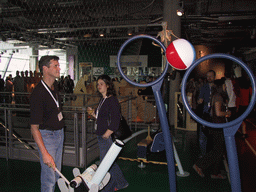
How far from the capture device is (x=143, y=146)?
3.29 m

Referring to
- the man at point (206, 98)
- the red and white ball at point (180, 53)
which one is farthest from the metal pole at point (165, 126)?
the man at point (206, 98)

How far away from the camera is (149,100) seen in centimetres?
573

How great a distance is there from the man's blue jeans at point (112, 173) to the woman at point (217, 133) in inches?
43.4

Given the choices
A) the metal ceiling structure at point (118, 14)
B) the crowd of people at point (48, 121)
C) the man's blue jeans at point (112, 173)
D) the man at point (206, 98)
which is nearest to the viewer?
the crowd of people at point (48, 121)

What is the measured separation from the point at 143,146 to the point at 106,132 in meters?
1.20

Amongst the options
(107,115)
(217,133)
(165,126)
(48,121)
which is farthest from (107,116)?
(217,133)

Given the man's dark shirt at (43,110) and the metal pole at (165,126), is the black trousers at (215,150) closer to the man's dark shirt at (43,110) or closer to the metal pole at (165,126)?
the metal pole at (165,126)

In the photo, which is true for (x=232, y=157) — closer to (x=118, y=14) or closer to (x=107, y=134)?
(x=107, y=134)

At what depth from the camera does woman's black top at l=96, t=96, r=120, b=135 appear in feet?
7.41

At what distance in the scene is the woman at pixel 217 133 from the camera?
2649mm

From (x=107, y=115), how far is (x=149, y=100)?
3517 millimetres

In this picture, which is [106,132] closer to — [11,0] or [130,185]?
[130,185]

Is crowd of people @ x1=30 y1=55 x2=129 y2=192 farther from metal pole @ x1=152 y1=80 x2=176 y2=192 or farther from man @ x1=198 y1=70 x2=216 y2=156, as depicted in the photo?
man @ x1=198 y1=70 x2=216 y2=156

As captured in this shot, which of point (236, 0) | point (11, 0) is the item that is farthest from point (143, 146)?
point (236, 0)
